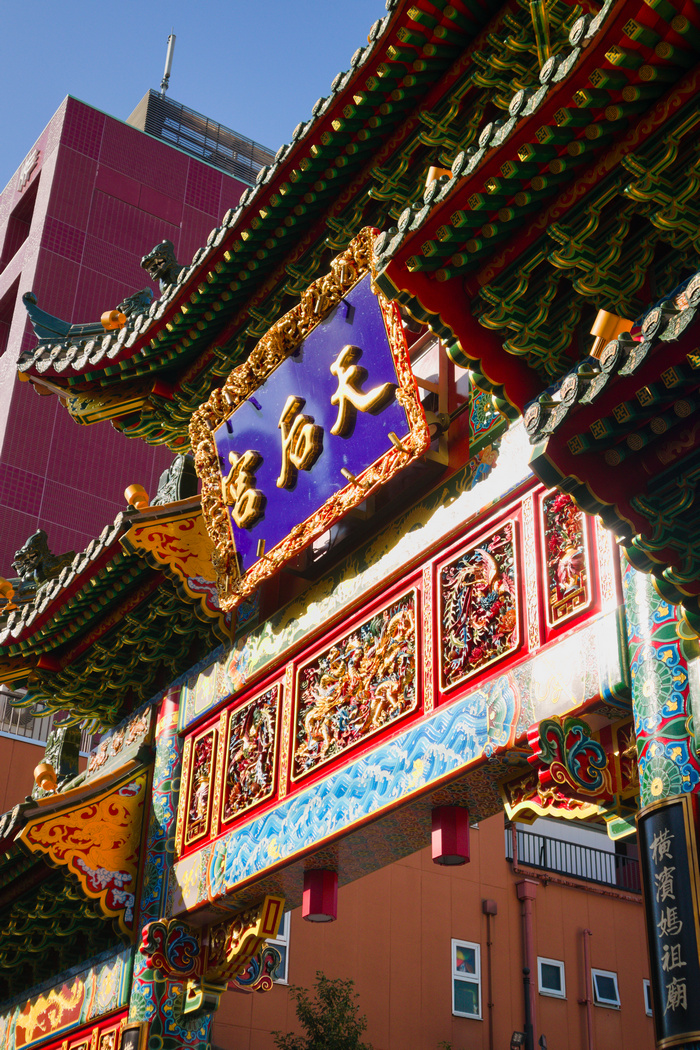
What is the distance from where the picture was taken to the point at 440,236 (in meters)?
4.29

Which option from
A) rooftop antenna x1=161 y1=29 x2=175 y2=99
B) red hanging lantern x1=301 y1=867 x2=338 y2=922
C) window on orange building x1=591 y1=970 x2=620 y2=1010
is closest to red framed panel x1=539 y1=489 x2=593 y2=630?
red hanging lantern x1=301 y1=867 x2=338 y2=922

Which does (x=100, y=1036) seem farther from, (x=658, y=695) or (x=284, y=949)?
(x=284, y=949)

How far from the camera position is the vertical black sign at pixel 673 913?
3.50 metres

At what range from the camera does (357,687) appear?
631 cm

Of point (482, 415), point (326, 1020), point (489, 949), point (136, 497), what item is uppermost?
point (136, 497)

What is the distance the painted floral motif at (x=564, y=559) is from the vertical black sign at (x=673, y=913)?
50.0 inches

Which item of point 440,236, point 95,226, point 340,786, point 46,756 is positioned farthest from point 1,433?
point 440,236

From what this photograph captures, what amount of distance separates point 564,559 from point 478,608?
612 millimetres

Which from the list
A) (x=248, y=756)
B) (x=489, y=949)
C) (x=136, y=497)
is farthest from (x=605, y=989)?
(x=136, y=497)

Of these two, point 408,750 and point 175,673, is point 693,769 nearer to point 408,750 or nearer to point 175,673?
point 408,750

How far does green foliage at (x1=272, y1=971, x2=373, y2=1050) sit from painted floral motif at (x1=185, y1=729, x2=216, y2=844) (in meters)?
5.14

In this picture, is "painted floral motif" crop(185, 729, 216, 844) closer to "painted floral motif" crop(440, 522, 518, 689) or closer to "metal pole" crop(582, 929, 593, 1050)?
"painted floral motif" crop(440, 522, 518, 689)

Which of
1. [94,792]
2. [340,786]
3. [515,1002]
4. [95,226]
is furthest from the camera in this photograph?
[95,226]

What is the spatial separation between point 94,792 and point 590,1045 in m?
9.22
